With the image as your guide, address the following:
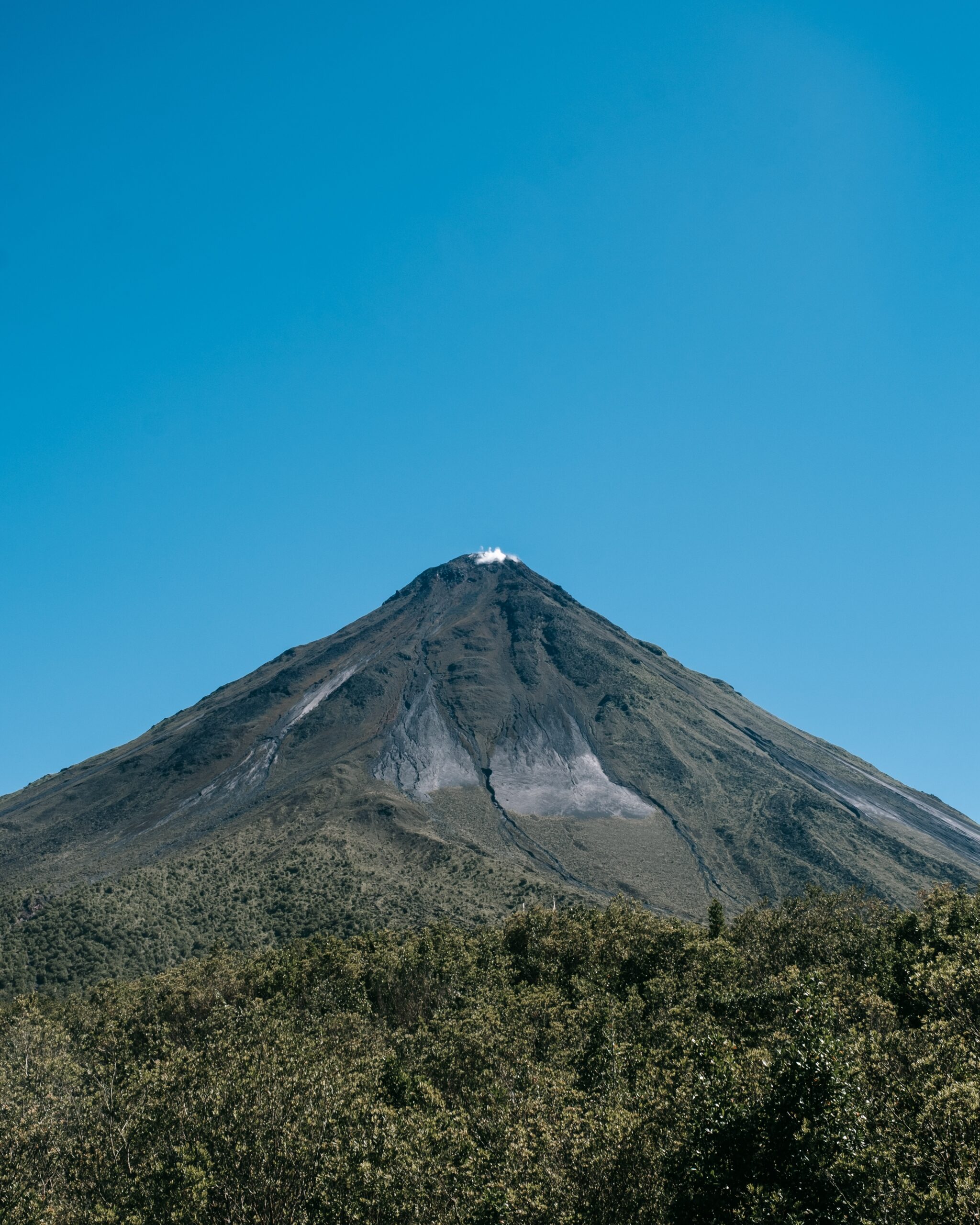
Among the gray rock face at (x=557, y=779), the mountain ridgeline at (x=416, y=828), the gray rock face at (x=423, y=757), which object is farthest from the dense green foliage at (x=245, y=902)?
the gray rock face at (x=557, y=779)

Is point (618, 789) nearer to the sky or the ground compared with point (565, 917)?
nearer to the sky

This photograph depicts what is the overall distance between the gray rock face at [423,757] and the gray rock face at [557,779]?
690 centimetres

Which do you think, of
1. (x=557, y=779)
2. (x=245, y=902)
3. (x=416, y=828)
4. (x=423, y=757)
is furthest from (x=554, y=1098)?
(x=423, y=757)

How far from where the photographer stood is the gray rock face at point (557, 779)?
154 meters

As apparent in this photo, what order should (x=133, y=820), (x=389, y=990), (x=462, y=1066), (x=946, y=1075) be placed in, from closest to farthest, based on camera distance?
(x=946, y=1075), (x=462, y=1066), (x=389, y=990), (x=133, y=820)

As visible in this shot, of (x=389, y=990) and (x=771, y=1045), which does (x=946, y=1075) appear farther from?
(x=389, y=990)

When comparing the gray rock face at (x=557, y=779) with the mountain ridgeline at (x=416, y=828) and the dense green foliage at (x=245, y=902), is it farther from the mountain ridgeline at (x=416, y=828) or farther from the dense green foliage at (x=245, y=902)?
the dense green foliage at (x=245, y=902)

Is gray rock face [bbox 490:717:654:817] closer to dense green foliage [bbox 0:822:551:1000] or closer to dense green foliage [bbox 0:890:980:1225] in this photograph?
dense green foliage [bbox 0:822:551:1000]

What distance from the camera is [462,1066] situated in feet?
114

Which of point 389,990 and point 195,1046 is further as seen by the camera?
point 389,990

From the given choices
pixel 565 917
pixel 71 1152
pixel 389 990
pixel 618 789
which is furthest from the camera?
pixel 618 789

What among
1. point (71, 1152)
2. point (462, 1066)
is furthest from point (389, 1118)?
point (71, 1152)

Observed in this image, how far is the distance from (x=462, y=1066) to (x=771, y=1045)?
13276mm

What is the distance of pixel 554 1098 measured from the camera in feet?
91.5
